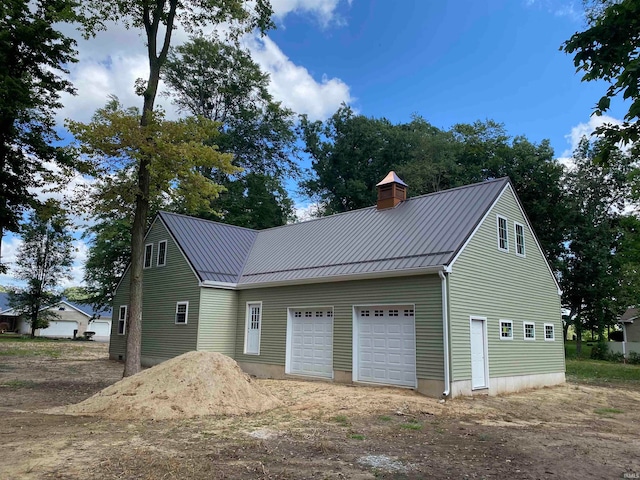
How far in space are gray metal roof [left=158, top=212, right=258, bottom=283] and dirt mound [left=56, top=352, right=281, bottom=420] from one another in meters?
6.93

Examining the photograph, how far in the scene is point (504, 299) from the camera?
14.4 metres

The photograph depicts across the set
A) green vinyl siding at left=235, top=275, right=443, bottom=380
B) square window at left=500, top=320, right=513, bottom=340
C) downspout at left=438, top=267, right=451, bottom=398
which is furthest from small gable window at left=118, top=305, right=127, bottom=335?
square window at left=500, top=320, right=513, bottom=340

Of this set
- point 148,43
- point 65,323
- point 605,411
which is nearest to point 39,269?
point 65,323

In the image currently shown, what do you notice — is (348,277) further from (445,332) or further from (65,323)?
(65,323)

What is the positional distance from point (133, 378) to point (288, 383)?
5226 millimetres

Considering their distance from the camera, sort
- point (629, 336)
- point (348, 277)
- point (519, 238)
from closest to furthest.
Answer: point (348, 277)
point (519, 238)
point (629, 336)

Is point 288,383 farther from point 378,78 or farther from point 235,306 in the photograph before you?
point 378,78

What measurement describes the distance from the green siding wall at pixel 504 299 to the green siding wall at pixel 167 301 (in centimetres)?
950

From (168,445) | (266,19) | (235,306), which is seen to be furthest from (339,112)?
(168,445)

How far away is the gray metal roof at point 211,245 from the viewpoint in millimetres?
17906

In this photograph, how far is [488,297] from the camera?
13.6m

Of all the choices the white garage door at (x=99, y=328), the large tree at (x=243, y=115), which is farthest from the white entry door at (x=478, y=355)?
the white garage door at (x=99, y=328)

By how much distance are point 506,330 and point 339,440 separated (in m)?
8.81

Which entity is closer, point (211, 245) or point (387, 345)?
point (387, 345)
